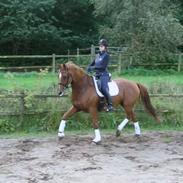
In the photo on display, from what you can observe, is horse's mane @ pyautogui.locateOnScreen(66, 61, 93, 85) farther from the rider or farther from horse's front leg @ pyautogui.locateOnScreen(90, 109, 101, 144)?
horse's front leg @ pyautogui.locateOnScreen(90, 109, 101, 144)

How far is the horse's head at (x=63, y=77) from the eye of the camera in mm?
11445

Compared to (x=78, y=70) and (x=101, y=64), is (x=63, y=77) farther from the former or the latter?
(x=101, y=64)

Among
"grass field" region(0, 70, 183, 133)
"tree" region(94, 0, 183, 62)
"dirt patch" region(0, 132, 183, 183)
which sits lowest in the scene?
"dirt patch" region(0, 132, 183, 183)

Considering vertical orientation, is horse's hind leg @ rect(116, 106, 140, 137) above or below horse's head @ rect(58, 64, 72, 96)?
below

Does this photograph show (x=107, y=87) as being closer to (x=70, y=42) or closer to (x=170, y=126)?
(x=170, y=126)

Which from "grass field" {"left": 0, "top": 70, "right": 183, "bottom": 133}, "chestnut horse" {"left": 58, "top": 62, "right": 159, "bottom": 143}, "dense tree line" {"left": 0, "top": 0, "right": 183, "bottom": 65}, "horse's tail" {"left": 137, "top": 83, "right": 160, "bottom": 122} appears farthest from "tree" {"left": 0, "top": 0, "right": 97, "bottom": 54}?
"chestnut horse" {"left": 58, "top": 62, "right": 159, "bottom": 143}

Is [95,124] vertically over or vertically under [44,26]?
under

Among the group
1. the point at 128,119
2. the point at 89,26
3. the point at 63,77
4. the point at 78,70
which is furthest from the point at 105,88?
the point at 89,26

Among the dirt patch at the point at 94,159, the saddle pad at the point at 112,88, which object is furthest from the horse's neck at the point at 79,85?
the dirt patch at the point at 94,159

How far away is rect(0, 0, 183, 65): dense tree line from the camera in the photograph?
94.9 feet

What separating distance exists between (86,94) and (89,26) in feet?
91.3

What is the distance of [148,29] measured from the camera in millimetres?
28781

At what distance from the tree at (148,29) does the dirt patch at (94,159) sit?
53.7ft

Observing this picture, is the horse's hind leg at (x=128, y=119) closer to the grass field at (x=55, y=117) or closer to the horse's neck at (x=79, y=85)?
the grass field at (x=55, y=117)
